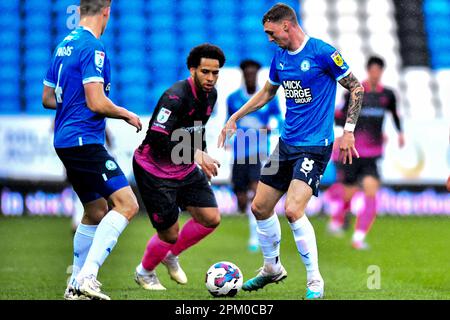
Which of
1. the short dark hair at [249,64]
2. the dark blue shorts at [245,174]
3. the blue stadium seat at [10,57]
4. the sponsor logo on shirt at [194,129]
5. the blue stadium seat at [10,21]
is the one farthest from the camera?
the blue stadium seat at [10,21]

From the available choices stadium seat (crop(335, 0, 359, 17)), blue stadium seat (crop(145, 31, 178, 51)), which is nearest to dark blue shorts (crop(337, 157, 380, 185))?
blue stadium seat (crop(145, 31, 178, 51))

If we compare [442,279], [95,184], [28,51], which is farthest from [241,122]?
[28,51]

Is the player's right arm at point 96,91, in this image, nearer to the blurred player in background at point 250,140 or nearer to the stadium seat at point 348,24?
the blurred player in background at point 250,140

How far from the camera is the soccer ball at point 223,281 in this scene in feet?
24.6

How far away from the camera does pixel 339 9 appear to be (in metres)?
21.9

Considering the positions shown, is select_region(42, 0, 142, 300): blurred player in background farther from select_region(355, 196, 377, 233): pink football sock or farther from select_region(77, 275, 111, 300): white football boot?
select_region(355, 196, 377, 233): pink football sock

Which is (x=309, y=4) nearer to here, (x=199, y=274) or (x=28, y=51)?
(x=28, y=51)

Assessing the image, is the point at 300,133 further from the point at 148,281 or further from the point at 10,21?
the point at 10,21

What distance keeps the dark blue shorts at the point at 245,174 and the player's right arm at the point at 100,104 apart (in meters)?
5.55

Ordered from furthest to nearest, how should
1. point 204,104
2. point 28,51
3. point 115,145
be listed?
point 28,51
point 115,145
point 204,104

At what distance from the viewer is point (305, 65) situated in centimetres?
760

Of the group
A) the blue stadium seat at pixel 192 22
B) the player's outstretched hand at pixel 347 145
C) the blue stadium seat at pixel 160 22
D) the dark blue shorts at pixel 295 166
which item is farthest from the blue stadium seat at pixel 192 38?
the player's outstretched hand at pixel 347 145

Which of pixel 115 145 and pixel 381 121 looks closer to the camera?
pixel 381 121
